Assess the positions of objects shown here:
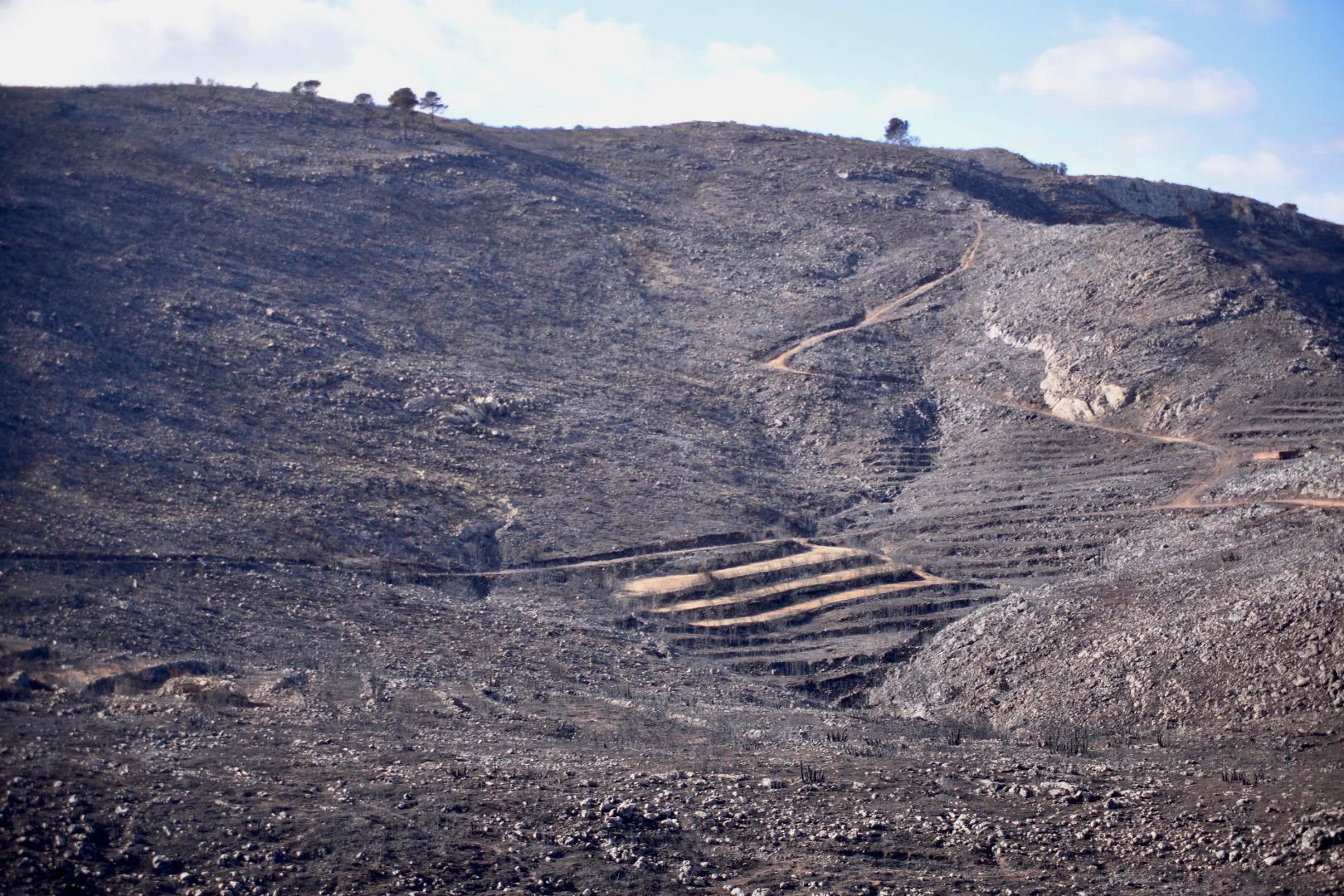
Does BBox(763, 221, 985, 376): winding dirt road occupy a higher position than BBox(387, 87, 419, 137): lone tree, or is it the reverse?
BBox(387, 87, 419, 137): lone tree

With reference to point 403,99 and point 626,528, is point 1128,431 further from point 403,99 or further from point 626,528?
point 403,99

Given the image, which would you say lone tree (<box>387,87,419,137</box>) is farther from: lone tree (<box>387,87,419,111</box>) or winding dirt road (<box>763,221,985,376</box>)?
winding dirt road (<box>763,221,985,376</box>)

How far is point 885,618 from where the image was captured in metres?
21.8

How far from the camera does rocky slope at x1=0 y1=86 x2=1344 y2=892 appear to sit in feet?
37.6

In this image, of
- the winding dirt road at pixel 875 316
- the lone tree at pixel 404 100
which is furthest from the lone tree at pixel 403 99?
the winding dirt road at pixel 875 316

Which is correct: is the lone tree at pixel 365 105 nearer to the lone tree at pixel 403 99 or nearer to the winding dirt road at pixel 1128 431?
the lone tree at pixel 403 99

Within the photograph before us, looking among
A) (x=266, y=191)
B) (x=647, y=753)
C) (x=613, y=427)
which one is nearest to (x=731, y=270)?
(x=613, y=427)

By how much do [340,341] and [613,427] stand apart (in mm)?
7505

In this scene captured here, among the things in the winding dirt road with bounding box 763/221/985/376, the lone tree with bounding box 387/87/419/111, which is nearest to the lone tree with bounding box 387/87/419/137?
the lone tree with bounding box 387/87/419/111

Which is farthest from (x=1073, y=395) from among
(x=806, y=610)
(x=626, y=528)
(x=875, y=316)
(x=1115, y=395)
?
(x=626, y=528)

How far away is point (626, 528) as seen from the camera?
80.7 ft

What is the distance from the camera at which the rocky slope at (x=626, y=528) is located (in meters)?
11.5

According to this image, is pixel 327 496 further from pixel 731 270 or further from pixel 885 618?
pixel 731 270

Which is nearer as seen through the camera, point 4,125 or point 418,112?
point 4,125
